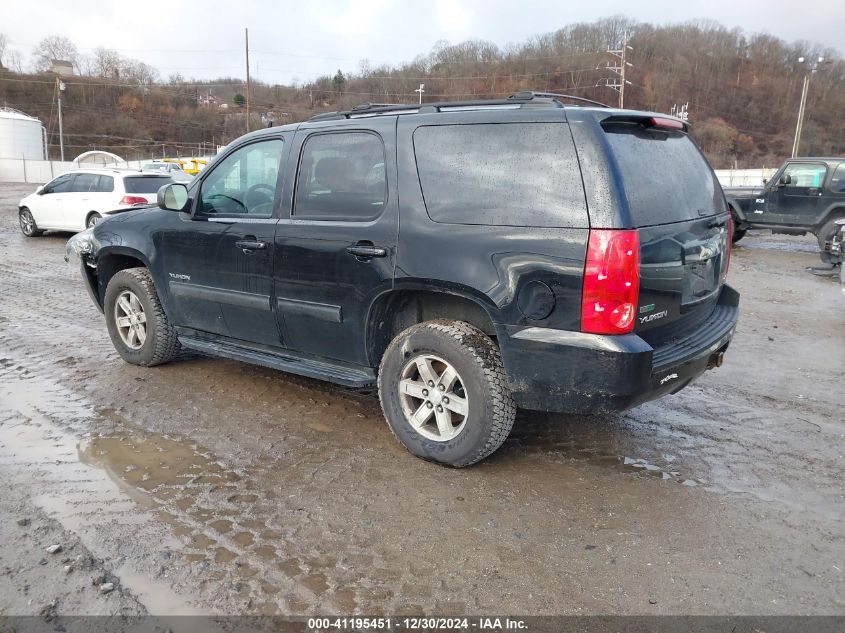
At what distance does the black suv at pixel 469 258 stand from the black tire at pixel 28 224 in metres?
12.5

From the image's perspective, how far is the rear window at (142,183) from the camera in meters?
13.6

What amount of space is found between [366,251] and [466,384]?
3.17 feet

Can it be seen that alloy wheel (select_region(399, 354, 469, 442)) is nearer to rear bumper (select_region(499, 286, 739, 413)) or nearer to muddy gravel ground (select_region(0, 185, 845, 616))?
muddy gravel ground (select_region(0, 185, 845, 616))

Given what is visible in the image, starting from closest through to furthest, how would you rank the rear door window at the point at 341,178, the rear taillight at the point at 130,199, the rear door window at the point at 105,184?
the rear door window at the point at 341,178, the rear taillight at the point at 130,199, the rear door window at the point at 105,184

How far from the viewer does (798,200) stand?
46.2ft

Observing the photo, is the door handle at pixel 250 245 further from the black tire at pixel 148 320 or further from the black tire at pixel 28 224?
the black tire at pixel 28 224

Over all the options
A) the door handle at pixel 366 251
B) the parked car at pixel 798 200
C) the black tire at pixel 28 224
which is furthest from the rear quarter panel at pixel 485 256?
the black tire at pixel 28 224

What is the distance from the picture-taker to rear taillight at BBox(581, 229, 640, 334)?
3117mm

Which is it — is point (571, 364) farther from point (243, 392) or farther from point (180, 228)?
point (180, 228)

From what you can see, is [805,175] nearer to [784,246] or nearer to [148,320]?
[784,246]

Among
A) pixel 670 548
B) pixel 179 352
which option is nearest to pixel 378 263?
pixel 670 548

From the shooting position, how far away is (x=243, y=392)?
16.5 feet

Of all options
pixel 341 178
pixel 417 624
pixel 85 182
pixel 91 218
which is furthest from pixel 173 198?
pixel 85 182

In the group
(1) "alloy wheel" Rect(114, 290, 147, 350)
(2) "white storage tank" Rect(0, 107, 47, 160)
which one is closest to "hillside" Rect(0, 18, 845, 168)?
(2) "white storage tank" Rect(0, 107, 47, 160)
